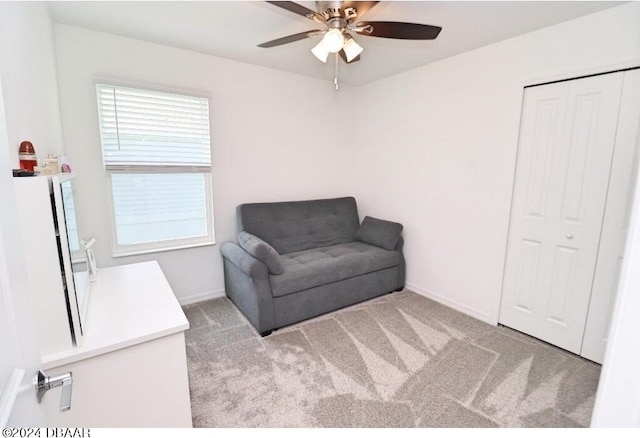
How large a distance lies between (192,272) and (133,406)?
1898 millimetres

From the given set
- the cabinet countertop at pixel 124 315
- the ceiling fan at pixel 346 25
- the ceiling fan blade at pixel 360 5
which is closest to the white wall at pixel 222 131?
the cabinet countertop at pixel 124 315

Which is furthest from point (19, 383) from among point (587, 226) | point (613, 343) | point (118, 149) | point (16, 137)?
point (587, 226)

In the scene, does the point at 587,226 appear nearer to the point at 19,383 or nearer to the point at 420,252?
the point at 420,252

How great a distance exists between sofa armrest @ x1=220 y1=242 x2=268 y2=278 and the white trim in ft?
6.05

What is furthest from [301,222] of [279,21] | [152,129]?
[279,21]

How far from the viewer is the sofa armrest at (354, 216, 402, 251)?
3.29m

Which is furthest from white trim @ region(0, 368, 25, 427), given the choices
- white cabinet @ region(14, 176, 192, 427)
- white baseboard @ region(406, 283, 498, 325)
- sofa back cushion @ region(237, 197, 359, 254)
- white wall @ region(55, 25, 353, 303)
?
white baseboard @ region(406, 283, 498, 325)

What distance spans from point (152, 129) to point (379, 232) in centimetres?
250

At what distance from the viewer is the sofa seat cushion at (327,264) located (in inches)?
102

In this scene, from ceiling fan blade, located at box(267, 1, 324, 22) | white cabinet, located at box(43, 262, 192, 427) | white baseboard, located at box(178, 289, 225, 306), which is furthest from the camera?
white baseboard, located at box(178, 289, 225, 306)

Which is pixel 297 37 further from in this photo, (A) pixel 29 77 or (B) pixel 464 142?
(B) pixel 464 142

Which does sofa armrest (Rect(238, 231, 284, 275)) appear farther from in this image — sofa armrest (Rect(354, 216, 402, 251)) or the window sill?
sofa armrest (Rect(354, 216, 402, 251))

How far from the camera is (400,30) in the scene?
69.3 inches

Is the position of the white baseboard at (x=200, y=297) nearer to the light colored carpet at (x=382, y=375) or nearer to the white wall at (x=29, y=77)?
the light colored carpet at (x=382, y=375)
